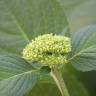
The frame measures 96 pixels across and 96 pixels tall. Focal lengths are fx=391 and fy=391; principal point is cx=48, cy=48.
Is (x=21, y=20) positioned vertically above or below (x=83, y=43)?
above

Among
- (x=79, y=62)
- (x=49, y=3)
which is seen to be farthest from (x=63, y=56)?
(x=49, y=3)

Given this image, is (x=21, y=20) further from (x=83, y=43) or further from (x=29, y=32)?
(x=83, y=43)

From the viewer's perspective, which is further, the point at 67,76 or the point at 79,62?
the point at 67,76

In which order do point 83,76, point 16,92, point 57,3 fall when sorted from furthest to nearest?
1. point 83,76
2. point 57,3
3. point 16,92

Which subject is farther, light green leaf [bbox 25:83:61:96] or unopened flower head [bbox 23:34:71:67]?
light green leaf [bbox 25:83:61:96]

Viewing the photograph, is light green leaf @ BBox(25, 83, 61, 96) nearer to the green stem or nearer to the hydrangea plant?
the hydrangea plant

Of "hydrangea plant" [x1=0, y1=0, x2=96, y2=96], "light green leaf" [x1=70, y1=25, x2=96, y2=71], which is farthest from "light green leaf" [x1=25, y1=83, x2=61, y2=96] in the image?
"light green leaf" [x1=70, y1=25, x2=96, y2=71]
